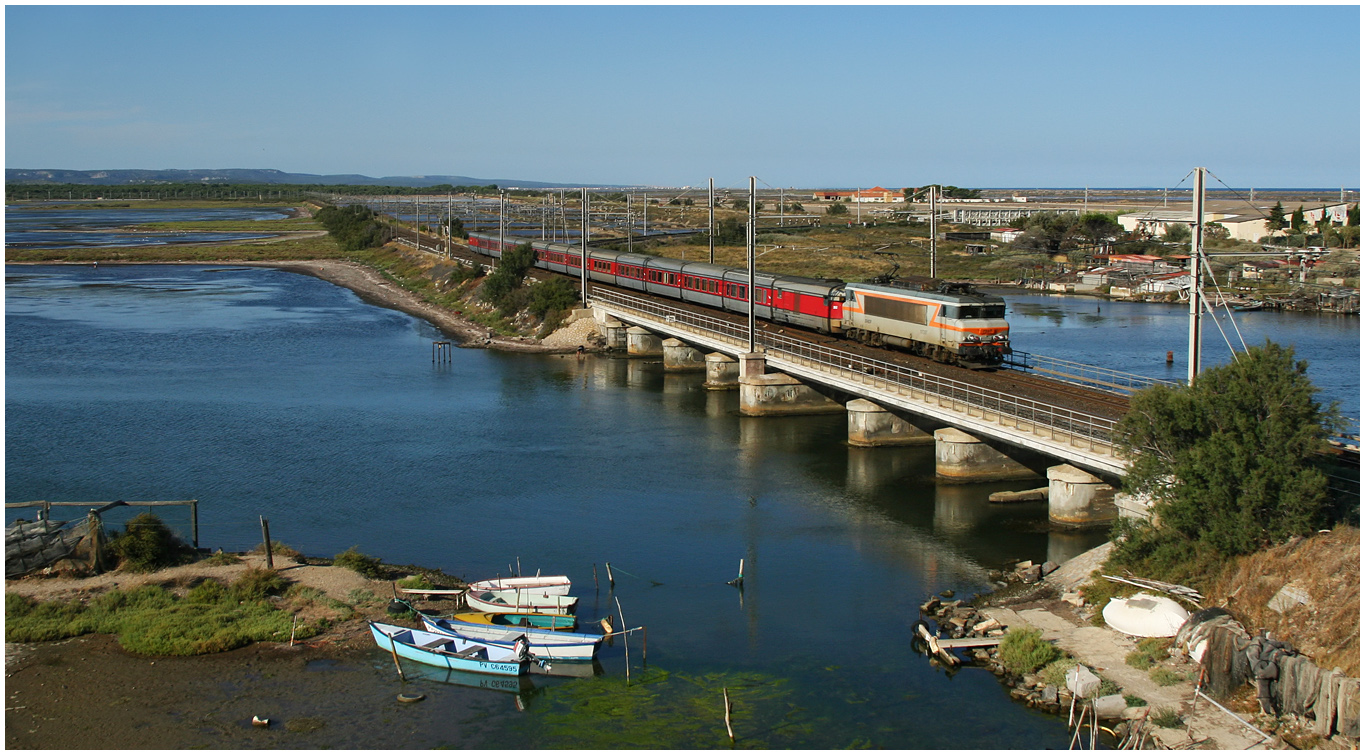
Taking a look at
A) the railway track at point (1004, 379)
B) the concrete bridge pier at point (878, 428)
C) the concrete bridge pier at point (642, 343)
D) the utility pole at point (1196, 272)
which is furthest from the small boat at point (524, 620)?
the concrete bridge pier at point (642, 343)

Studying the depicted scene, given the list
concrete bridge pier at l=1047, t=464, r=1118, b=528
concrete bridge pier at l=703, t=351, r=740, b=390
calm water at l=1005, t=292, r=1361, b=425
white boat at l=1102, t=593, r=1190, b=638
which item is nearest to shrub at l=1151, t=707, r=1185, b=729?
white boat at l=1102, t=593, r=1190, b=638

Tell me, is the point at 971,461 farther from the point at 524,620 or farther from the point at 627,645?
the point at 524,620

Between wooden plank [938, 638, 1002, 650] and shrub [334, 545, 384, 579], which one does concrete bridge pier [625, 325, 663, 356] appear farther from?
wooden plank [938, 638, 1002, 650]

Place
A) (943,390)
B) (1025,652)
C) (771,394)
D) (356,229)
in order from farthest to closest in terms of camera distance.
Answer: (356,229) → (771,394) → (943,390) → (1025,652)

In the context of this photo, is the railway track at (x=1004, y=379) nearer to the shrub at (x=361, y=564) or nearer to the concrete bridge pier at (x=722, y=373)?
the concrete bridge pier at (x=722, y=373)

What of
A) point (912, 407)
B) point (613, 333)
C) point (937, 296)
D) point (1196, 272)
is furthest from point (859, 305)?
point (1196, 272)
